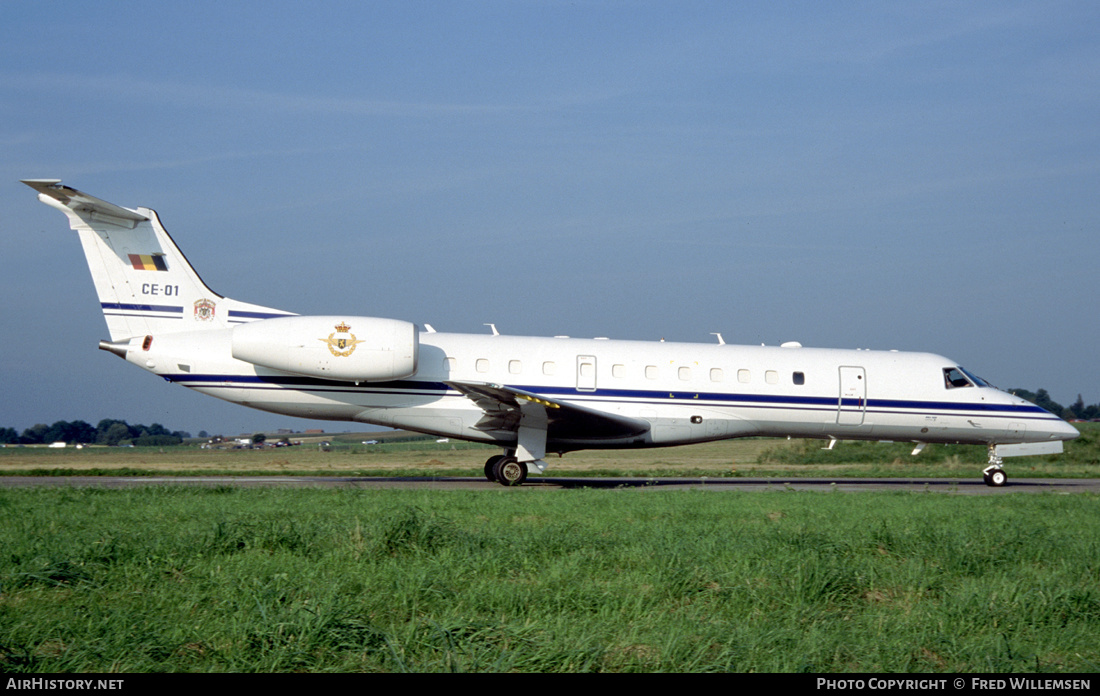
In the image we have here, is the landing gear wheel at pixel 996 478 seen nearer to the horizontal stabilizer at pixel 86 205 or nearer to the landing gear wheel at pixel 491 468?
the landing gear wheel at pixel 491 468

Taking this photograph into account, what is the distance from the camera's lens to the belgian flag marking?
724 inches

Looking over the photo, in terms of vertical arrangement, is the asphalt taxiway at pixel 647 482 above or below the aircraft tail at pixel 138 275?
below

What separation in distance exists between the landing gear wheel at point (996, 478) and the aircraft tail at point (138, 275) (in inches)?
679

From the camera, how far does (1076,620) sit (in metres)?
5.91

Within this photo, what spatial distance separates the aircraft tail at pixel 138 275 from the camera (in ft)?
59.7

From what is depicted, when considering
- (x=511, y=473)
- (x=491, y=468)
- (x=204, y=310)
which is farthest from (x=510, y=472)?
(x=204, y=310)

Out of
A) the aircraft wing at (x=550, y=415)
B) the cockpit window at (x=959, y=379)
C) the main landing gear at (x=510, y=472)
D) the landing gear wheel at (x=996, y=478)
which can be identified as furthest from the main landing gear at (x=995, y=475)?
the main landing gear at (x=510, y=472)

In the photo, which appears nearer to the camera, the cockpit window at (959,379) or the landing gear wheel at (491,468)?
the landing gear wheel at (491,468)

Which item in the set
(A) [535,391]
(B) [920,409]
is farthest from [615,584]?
(B) [920,409]

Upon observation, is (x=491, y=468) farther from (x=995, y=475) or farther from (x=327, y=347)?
(x=995, y=475)

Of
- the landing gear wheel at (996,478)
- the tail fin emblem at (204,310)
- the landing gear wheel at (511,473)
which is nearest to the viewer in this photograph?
the landing gear wheel at (511,473)

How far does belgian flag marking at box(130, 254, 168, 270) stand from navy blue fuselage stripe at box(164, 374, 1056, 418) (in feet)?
7.62

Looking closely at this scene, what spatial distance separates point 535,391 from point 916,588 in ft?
41.5

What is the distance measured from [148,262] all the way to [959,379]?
18243mm
